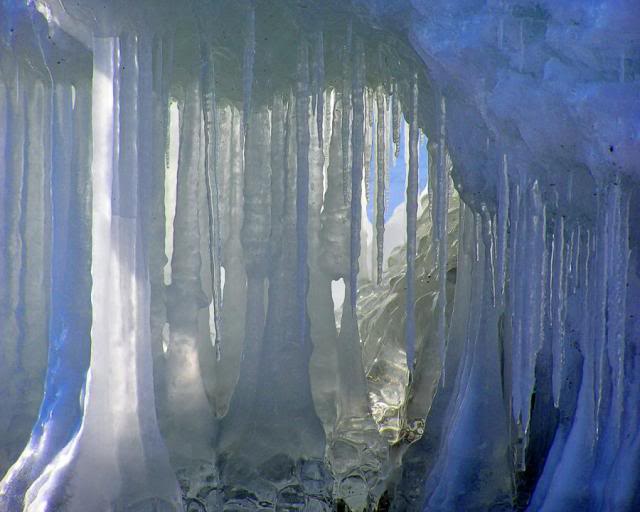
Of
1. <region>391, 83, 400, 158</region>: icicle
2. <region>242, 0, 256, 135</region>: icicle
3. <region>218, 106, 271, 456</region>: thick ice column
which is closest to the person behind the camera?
<region>242, 0, 256, 135</region>: icicle

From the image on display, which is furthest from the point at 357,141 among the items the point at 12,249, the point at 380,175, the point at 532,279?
the point at 12,249

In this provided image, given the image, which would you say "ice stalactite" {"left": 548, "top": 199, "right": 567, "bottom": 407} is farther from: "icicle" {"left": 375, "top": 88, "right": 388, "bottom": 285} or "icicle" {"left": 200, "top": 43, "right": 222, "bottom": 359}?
"icicle" {"left": 200, "top": 43, "right": 222, "bottom": 359}

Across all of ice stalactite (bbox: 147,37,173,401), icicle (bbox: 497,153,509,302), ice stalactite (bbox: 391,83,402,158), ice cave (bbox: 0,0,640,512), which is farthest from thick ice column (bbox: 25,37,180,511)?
icicle (bbox: 497,153,509,302)

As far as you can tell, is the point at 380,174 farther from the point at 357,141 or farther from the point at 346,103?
the point at 357,141

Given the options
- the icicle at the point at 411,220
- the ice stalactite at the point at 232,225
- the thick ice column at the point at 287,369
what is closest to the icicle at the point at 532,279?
the icicle at the point at 411,220

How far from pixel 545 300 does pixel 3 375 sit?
2.76 meters

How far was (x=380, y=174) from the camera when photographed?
4633 millimetres

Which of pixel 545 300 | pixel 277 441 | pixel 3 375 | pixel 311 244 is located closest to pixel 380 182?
pixel 311 244

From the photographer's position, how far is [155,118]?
430cm

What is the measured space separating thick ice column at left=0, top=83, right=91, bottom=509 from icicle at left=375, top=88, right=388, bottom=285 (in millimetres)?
1392

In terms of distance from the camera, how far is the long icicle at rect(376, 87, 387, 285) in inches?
178

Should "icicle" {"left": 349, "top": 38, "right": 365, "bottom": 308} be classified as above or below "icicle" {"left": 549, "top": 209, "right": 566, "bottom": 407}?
above

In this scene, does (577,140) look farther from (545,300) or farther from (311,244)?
(311,244)

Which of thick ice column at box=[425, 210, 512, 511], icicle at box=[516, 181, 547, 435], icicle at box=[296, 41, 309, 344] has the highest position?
icicle at box=[296, 41, 309, 344]
